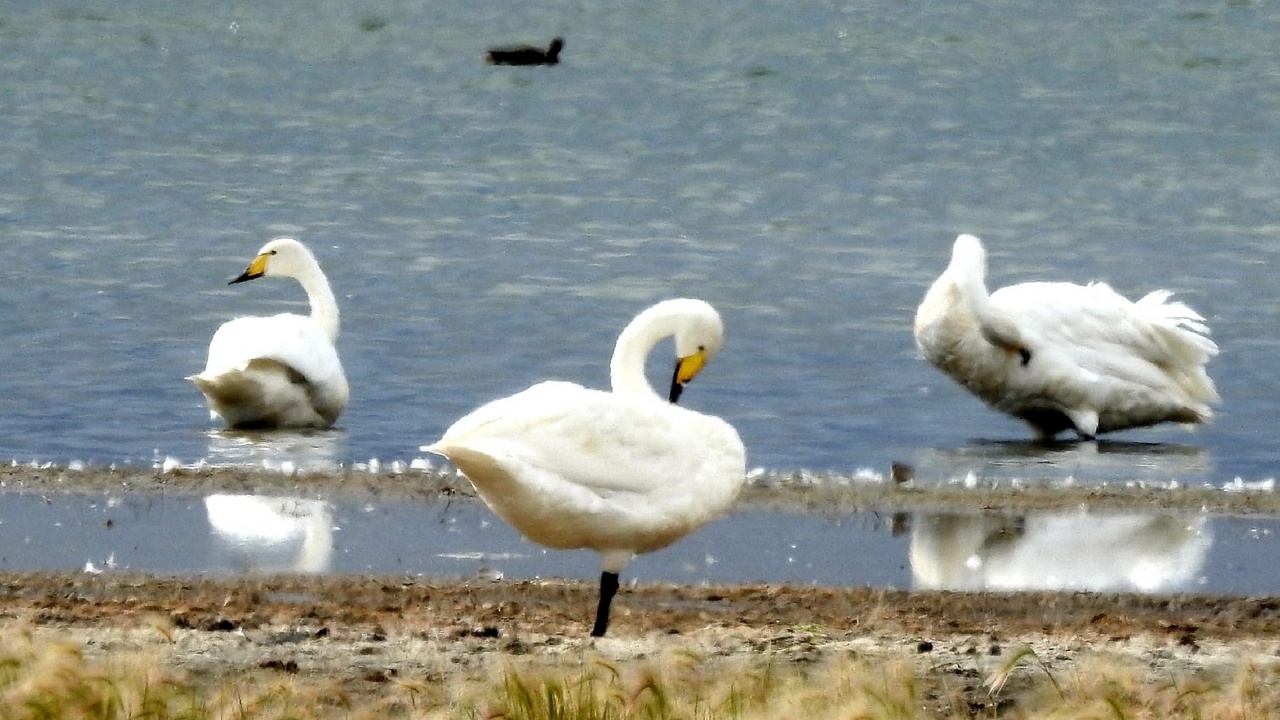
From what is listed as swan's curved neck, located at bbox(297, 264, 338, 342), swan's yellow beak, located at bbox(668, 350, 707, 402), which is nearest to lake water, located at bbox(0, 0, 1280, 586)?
swan's curved neck, located at bbox(297, 264, 338, 342)

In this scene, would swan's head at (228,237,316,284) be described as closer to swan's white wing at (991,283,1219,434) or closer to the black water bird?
swan's white wing at (991,283,1219,434)

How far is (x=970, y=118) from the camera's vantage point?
40.4 m

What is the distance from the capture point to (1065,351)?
1574 cm

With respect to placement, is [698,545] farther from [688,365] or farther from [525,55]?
[525,55]

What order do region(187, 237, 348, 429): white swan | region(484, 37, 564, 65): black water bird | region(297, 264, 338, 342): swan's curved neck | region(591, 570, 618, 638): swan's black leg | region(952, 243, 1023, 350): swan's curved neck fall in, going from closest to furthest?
region(591, 570, 618, 638): swan's black leg < region(187, 237, 348, 429): white swan < region(952, 243, 1023, 350): swan's curved neck < region(297, 264, 338, 342): swan's curved neck < region(484, 37, 564, 65): black water bird

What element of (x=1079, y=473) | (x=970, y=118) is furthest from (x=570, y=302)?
(x=970, y=118)

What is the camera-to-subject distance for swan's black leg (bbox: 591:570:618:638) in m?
8.08

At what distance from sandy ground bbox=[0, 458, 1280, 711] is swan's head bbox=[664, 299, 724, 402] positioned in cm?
88

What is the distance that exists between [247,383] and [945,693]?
28.5 feet

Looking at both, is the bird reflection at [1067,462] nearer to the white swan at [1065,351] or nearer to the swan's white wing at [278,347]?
the white swan at [1065,351]

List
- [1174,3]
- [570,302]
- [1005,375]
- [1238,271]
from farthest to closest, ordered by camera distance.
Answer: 1. [1174,3]
2. [1238,271]
3. [570,302]
4. [1005,375]

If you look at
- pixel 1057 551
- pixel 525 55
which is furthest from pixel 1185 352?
pixel 525 55

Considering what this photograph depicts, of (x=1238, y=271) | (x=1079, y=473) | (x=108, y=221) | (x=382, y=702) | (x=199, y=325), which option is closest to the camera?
(x=382, y=702)

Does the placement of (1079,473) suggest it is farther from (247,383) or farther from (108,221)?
(108,221)
